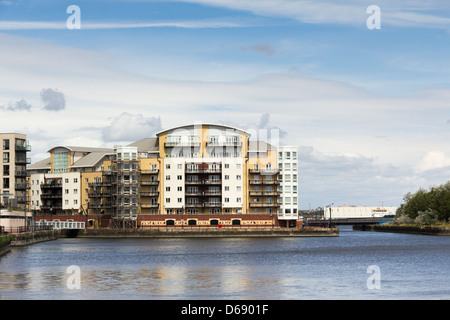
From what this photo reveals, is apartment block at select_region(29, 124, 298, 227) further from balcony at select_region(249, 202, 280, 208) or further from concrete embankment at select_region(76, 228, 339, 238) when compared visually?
concrete embankment at select_region(76, 228, 339, 238)

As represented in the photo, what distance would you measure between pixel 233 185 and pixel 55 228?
4658 cm

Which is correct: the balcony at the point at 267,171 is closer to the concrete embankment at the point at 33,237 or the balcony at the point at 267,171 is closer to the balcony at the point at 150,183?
the balcony at the point at 150,183

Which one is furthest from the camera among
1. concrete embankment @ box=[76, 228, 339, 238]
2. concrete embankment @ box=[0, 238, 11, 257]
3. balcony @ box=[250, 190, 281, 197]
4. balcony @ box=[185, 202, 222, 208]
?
balcony @ box=[185, 202, 222, 208]

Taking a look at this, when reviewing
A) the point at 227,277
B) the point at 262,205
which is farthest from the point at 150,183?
the point at 227,277

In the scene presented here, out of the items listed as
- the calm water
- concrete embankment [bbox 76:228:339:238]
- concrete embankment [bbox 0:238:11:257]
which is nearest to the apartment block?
concrete embankment [bbox 76:228:339:238]

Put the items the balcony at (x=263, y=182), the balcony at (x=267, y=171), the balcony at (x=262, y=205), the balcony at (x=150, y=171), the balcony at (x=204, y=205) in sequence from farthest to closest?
the balcony at (x=150, y=171), the balcony at (x=204, y=205), the balcony at (x=262, y=205), the balcony at (x=267, y=171), the balcony at (x=263, y=182)

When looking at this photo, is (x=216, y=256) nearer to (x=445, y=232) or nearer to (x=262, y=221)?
(x=262, y=221)

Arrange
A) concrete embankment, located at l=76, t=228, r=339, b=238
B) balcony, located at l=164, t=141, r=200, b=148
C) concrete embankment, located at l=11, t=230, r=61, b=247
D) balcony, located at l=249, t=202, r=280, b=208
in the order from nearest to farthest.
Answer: concrete embankment, located at l=11, t=230, r=61, b=247 < concrete embankment, located at l=76, t=228, r=339, b=238 < balcony, located at l=249, t=202, r=280, b=208 < balcony, located at l=164, t=141, r=200, b=148

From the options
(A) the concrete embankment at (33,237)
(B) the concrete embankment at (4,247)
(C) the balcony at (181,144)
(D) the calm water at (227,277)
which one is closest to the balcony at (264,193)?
(C) the balcony at (181,144)

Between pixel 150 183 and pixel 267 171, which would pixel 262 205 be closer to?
pixel 267 171

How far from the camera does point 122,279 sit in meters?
69.9

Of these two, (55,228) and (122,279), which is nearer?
(122,279)

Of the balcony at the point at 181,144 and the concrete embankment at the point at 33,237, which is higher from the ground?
the balcony at the point at 181,144
